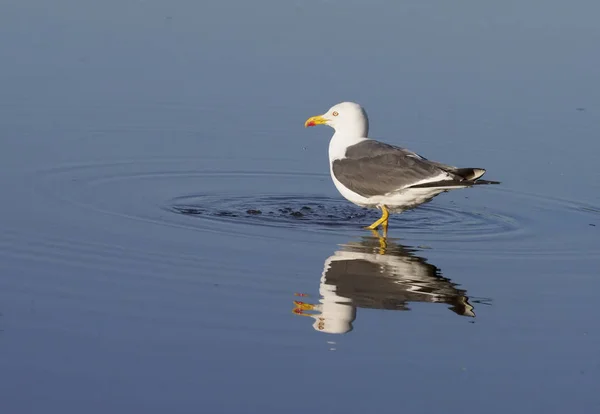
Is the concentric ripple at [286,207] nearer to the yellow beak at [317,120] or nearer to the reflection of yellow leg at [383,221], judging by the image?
the reflection of yellow leg at [383,221]

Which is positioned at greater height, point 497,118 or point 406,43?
point 406,43

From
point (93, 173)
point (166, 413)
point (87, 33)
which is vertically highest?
point (87, 33)

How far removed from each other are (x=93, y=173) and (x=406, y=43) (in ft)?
27.8

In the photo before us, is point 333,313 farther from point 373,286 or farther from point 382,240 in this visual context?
point 382,240

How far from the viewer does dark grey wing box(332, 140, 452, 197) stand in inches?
453

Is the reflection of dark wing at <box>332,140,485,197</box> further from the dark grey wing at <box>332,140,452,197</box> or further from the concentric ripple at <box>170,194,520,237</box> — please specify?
the concentric ripple at <box>170,194,520,237</box>

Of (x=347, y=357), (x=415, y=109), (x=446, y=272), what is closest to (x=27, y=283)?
(x=347, y=357)

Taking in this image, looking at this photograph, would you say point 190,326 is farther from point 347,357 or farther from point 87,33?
point 87,33

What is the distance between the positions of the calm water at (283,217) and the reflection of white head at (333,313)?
0.02 meters

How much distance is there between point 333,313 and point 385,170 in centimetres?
351

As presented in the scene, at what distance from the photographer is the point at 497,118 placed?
16391mm

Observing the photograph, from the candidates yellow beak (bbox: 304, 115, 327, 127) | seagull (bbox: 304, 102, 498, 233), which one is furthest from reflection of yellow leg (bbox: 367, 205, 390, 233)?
yellow beak (bbox: 304, 115, 327, 127)

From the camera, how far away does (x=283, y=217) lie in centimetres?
1173

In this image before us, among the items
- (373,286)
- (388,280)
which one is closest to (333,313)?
(373,286)
